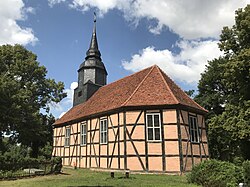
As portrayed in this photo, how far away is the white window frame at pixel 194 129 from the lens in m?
18.1

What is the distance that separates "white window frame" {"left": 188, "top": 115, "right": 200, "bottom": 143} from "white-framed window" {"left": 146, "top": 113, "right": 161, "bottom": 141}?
2.58m

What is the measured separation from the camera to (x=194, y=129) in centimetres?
1853

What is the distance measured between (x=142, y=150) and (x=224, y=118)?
7.99m

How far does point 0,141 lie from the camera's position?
26.3m

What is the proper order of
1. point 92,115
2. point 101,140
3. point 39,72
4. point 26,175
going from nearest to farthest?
point 26,175 < point 101,140 < point 92,115 < point 39,72

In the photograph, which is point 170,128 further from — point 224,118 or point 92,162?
point 92,162

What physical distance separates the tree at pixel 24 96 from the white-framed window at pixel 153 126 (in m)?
14.4

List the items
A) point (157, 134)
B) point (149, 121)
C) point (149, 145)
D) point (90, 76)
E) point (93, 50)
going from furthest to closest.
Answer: point (93, 50)
point (90, 76)
point (149, 121)
point (157, 134)
point (149, 145)

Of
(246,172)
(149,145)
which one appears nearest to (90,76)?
(149,145)

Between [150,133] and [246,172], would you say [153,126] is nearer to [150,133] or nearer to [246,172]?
[150,133]

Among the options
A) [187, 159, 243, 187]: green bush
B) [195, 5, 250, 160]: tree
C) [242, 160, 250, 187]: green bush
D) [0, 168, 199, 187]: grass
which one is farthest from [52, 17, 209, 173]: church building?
[242, 160, 250, 187]: green bush

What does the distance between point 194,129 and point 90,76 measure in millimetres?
14319

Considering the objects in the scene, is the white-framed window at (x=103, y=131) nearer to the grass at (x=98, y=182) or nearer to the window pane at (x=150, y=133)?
the window pane at (x=150, y=133)

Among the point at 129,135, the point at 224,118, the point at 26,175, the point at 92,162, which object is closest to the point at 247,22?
the point at 224,118
